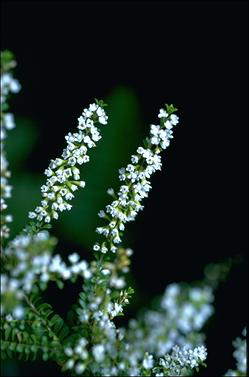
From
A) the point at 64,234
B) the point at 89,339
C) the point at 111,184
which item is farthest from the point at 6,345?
the point at 111,184

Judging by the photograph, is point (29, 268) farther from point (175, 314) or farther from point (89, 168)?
point (89, 168)

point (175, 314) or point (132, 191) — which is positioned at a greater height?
point (132, 191)

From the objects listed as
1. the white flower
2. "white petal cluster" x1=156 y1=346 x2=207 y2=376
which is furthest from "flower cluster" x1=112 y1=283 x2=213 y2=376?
"white petal cluster" x1=156 y1=346 x2=207 y2=376

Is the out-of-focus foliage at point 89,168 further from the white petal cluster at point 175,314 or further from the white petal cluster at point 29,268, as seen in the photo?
the white petal cluster at point 175,314

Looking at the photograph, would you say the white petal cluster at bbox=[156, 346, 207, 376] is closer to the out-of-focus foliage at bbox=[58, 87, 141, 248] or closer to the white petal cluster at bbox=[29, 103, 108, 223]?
the white petal cluster at bbox=[29, 103, 108, 223]

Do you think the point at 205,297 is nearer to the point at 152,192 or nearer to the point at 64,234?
the point at 64,234

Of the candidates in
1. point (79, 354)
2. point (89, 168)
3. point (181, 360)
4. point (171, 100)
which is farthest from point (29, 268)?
point (171, 100)
